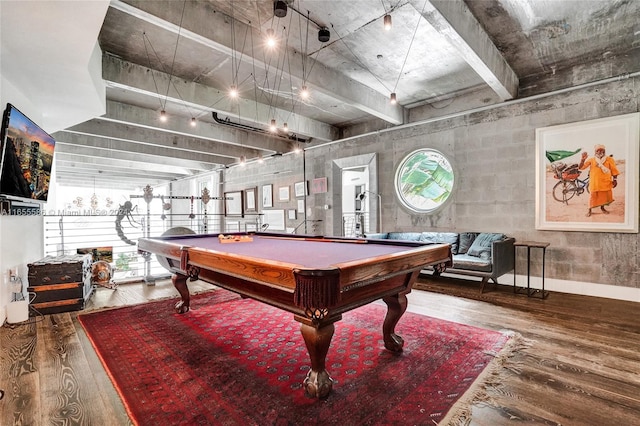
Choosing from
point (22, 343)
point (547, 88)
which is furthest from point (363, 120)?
point (22, 343)

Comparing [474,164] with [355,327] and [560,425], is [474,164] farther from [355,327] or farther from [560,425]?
[560,425]

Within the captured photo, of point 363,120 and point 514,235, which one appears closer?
point 514,235

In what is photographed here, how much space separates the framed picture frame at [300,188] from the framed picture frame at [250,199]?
1.89m

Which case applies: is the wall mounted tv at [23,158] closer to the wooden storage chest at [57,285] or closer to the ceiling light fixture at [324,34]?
the wooden storage chest at [57,285]

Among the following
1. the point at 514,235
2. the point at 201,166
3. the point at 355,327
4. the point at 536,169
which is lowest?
the point at 355,327

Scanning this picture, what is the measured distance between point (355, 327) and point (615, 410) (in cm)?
180

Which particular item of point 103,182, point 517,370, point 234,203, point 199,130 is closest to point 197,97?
point 199,130

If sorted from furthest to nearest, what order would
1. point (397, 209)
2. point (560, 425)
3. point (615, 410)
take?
point (397, 209) < point (615, 410) < point (560, 425)

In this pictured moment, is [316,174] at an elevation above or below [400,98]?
below

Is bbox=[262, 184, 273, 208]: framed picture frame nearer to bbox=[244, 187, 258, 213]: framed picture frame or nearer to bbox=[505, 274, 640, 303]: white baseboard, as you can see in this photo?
bbox=[244, 187, 258, 213]: framed picture frame

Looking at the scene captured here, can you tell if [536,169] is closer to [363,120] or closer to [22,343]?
[363,120]

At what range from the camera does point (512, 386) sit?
1946 mm

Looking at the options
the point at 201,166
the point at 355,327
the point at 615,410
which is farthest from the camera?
the point at 201,166

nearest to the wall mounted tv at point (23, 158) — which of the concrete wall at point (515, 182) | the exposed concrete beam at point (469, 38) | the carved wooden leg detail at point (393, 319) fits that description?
the carved wooden leg detail at point (393, 319)
